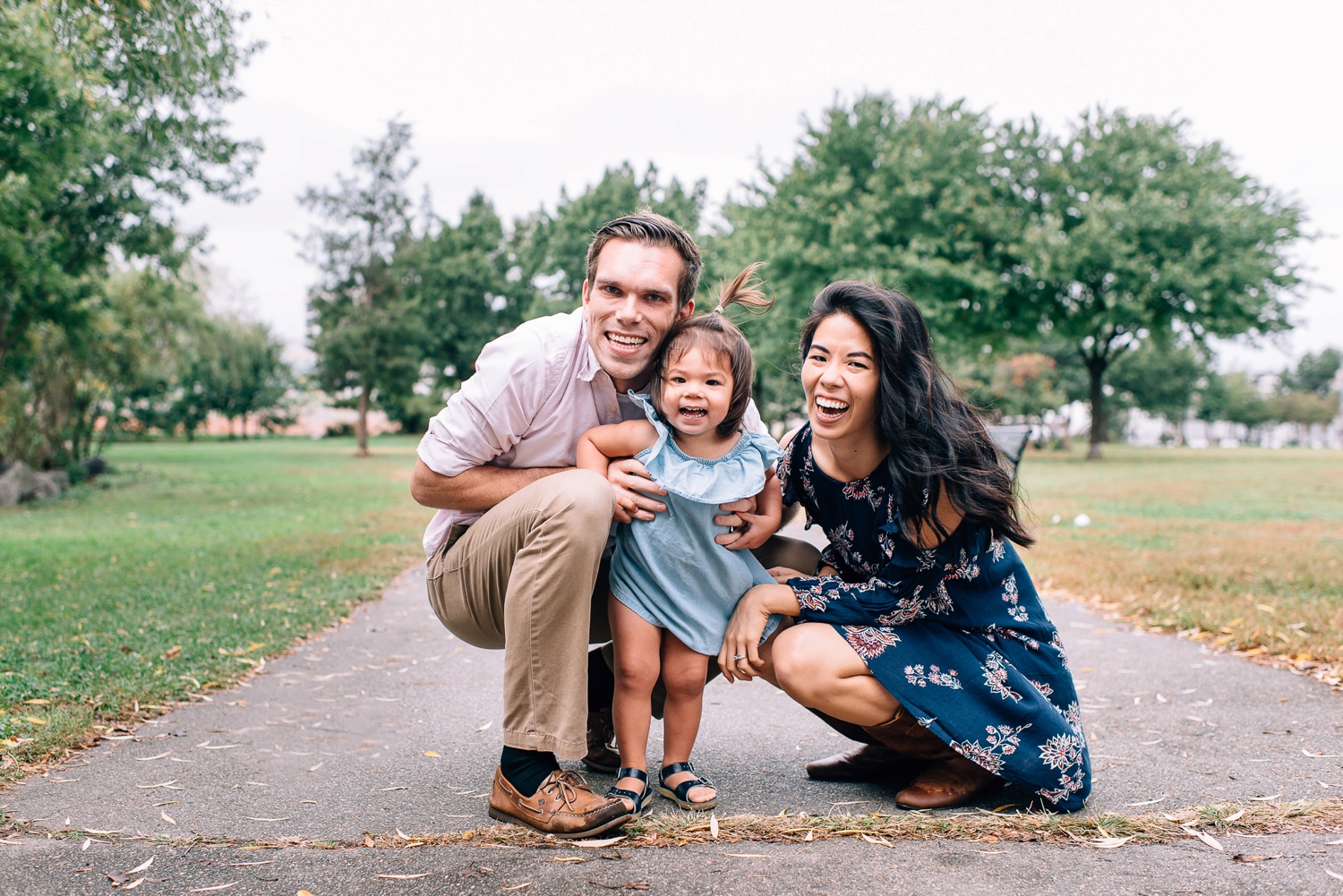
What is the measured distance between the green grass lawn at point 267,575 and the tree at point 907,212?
9.74 m

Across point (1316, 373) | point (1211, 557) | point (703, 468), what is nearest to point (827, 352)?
point (703, 468)

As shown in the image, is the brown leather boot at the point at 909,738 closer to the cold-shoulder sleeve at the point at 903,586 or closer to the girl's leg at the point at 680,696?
the cold-shoulder sleeve at the point at 903,586

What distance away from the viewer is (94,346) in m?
17.6

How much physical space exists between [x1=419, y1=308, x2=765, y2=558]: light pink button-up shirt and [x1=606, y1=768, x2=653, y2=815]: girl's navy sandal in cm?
101

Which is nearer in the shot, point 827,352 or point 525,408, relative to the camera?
point 827,352

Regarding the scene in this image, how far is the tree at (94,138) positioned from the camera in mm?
5738

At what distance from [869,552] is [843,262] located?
22.4 metres

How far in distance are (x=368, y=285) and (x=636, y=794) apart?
108ft

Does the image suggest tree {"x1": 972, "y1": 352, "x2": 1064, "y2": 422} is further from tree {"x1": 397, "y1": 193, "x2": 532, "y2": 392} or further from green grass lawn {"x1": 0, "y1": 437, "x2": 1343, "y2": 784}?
green grass lawn {"x1": 0, "y1": 437, "x2": 1343, "y2": 784}

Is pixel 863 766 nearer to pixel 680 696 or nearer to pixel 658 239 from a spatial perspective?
pixel 680 696

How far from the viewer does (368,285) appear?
33312mm

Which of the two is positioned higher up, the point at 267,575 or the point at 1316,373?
the point at 1316,373

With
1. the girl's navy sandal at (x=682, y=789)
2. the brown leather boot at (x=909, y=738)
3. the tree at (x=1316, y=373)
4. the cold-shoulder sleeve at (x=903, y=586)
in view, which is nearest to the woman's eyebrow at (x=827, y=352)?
the cold-shoulder sleeve at (x=903, y=586)

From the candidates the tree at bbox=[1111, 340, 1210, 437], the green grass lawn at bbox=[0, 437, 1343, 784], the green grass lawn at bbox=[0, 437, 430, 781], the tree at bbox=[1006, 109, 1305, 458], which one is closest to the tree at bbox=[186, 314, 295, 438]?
the green grass lawn at bbox=[0, 437, 1343, 784]
